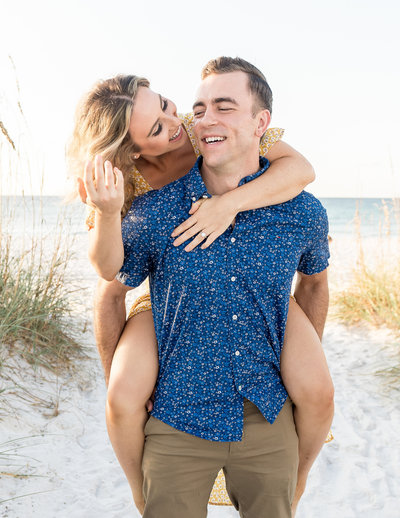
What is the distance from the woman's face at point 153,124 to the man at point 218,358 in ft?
1.21

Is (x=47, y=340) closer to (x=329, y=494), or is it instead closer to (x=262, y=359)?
(x=329, y=494)

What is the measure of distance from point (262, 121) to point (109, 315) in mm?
1178

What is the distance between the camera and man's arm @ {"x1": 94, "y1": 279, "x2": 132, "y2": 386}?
2.38 metres

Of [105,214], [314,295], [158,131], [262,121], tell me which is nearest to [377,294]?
[314,295]

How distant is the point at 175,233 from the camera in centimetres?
213

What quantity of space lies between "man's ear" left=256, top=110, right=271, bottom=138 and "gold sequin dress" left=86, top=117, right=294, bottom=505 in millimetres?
229

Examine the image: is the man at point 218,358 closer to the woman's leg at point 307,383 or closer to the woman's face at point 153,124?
the woman's leg at point 307,383

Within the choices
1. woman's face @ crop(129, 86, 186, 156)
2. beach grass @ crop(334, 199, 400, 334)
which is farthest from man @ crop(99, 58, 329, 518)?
beach grass @ crop(334, 199, 400, 334)

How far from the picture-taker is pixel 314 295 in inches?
104

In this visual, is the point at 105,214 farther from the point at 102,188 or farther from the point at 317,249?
the point at 317,249

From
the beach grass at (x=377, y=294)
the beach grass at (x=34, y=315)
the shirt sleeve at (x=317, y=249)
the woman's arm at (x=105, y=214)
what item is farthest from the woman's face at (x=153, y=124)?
the beach grass at (x=377, y=294)

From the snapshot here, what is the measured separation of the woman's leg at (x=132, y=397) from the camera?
6.81ft

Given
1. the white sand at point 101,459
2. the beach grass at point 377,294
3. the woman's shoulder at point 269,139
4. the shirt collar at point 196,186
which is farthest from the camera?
the beach grass at point 377,294

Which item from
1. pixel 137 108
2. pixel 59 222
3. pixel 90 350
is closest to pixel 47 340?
pixel 90 350
